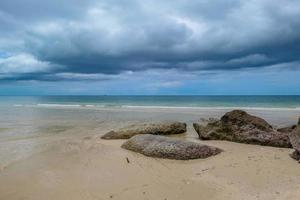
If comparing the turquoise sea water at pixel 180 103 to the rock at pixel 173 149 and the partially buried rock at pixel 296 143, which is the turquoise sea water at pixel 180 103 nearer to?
the partially buried rock at pixel 296 143

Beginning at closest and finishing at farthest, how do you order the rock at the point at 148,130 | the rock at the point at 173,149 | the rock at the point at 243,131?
1. the rock at the point at 173,149
2. the rock at the point at 243,131
3. the rock at the point at 148,130

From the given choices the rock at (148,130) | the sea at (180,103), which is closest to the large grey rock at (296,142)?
the rock at (148,130)

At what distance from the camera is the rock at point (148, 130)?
1255 centimetres

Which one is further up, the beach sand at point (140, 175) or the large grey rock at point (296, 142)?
the large grey rock at point (296, 142)

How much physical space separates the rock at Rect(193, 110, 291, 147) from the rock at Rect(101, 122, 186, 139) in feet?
4.98

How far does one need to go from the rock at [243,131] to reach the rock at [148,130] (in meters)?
1.52

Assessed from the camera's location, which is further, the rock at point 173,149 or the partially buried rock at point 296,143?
the rock at point 173,149

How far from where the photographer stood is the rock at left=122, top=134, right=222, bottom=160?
8516mm

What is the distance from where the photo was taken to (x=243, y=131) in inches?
440

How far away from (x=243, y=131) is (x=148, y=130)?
3.91m

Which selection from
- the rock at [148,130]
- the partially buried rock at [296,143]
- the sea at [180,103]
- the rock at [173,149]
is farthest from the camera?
the sea at [180,103]

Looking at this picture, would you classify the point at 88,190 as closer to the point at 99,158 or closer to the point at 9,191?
the point at 9,191

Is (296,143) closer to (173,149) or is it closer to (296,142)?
(296,142)

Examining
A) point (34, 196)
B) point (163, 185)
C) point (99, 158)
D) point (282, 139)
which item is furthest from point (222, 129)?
point (34, 196)
